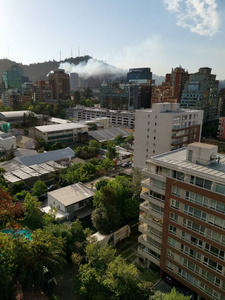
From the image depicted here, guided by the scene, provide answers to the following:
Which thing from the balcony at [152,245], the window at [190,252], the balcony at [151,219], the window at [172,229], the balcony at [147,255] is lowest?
the balcony at [147,255]

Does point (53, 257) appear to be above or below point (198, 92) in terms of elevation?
below

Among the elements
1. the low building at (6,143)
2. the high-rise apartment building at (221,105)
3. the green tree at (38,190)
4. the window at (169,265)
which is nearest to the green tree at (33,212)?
the green tree at (38,190)

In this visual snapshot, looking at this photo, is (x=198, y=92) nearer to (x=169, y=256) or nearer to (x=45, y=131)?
(x=45, y=131)

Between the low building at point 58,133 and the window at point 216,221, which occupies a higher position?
the window at point 216,221

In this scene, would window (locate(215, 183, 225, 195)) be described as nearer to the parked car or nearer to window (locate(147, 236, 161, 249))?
window (locate(147, 236, 161, 249))

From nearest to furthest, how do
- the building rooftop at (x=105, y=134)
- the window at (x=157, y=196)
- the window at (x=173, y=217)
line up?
1. the window at (x=173, y=217)
2. the window at (x=157, y=196)
3. the building rooftop at (x=105, y=134)

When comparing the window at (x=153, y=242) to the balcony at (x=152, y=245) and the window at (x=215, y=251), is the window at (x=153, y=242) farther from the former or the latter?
the window at (x=215, y=251)

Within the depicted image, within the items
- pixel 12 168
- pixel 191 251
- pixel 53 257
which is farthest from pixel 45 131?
pixel 191 251
